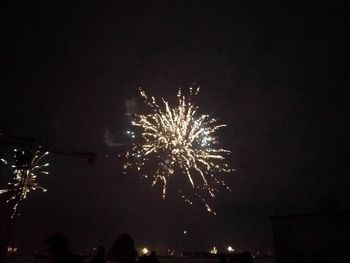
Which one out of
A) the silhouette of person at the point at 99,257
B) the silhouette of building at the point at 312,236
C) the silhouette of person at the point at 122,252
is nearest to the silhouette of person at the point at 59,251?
the silhouette of person at the point at 122,252

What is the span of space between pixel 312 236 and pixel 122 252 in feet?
84.2

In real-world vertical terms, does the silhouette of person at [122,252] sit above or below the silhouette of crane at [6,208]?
below

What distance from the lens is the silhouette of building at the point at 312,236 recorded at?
2503 centimetres

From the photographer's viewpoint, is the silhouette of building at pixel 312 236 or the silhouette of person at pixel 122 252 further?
the silhouette of building at pixel 312 236

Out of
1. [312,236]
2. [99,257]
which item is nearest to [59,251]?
[99,257]

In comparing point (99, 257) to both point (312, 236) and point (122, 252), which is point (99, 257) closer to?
point (122, 252)

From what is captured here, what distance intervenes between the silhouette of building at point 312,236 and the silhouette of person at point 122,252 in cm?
2375

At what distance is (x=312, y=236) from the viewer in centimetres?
2625

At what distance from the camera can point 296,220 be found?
27266mm

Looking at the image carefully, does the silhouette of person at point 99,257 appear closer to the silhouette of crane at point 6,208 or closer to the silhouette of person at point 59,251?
the silhouette of person at point 59,251

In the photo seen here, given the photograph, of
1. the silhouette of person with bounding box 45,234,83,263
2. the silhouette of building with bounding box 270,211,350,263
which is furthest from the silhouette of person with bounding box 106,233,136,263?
the silhouette of building with bounding box 270,211,350,263

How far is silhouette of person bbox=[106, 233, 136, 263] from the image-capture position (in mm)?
4801

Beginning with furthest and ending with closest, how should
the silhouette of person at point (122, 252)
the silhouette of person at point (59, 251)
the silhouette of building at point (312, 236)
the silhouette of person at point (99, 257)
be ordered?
the silhouette of building at point (312, 236) → the silhouette of person at point (99, 257) → the silhouette of person at point (59, 251) → the silhouette of person at point (122, 252)

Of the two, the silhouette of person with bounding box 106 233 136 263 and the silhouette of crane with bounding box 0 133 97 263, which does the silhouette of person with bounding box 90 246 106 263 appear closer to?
the silhouette of person with bounding box 106 233 136 263
